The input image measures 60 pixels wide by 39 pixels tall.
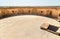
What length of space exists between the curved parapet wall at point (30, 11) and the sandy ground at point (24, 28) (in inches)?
6.3

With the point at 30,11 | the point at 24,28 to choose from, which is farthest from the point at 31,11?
the point at 24,28

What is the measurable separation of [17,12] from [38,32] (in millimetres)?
414

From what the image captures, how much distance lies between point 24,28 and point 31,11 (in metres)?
0.32

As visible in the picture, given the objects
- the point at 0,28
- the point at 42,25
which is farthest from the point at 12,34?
the point at 42,25

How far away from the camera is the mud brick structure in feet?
4.26

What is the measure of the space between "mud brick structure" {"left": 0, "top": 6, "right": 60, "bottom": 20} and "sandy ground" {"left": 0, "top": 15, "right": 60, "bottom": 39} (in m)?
0.16

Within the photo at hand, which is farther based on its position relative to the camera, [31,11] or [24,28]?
[31,11]

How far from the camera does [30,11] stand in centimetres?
131

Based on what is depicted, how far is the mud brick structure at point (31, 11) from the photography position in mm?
1299
